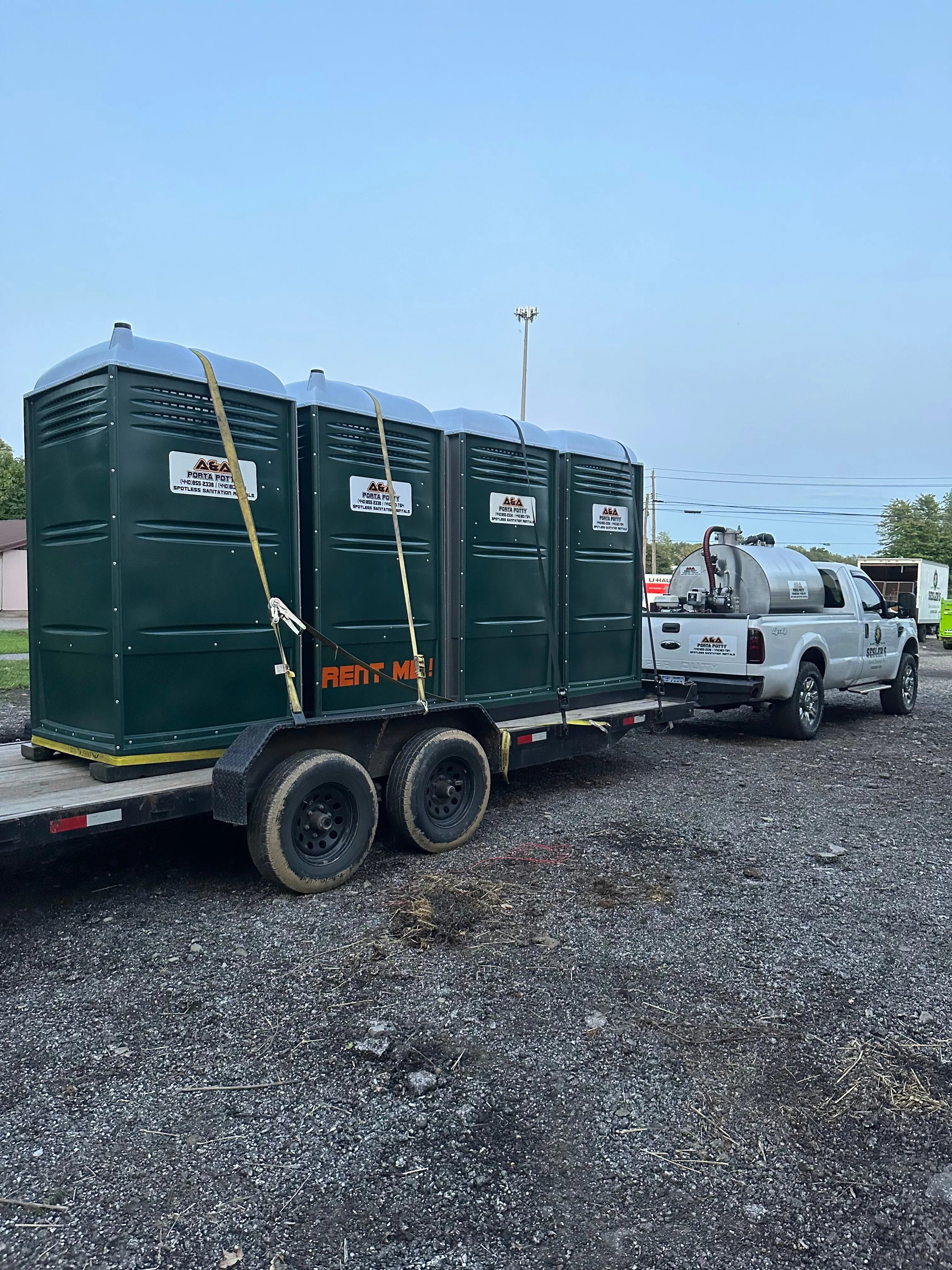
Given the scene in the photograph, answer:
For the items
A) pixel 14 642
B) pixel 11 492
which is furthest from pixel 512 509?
pixel 11 492

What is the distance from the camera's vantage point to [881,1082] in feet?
10.6

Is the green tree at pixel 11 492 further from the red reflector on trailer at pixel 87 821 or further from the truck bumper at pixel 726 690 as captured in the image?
the red reflector on trailer at pixel 87 821

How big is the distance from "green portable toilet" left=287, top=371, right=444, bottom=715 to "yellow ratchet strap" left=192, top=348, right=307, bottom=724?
0.54 m

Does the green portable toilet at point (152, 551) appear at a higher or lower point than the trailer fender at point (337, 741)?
higher

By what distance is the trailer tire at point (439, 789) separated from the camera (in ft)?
18.8

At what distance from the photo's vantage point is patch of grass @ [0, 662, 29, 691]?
46.6ft

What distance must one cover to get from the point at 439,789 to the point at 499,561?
6.81 ft

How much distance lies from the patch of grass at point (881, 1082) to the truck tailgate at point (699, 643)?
654 cm

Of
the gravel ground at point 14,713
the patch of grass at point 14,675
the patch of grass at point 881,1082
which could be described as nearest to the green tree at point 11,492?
the patch of grass at point 14,675

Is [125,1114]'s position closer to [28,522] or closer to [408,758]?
[408,758]

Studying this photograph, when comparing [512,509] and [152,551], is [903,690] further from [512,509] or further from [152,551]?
[152,551]

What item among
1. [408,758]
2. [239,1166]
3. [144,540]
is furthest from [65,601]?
[239,1166]

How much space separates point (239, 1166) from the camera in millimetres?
2736

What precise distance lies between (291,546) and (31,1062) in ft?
10.8
